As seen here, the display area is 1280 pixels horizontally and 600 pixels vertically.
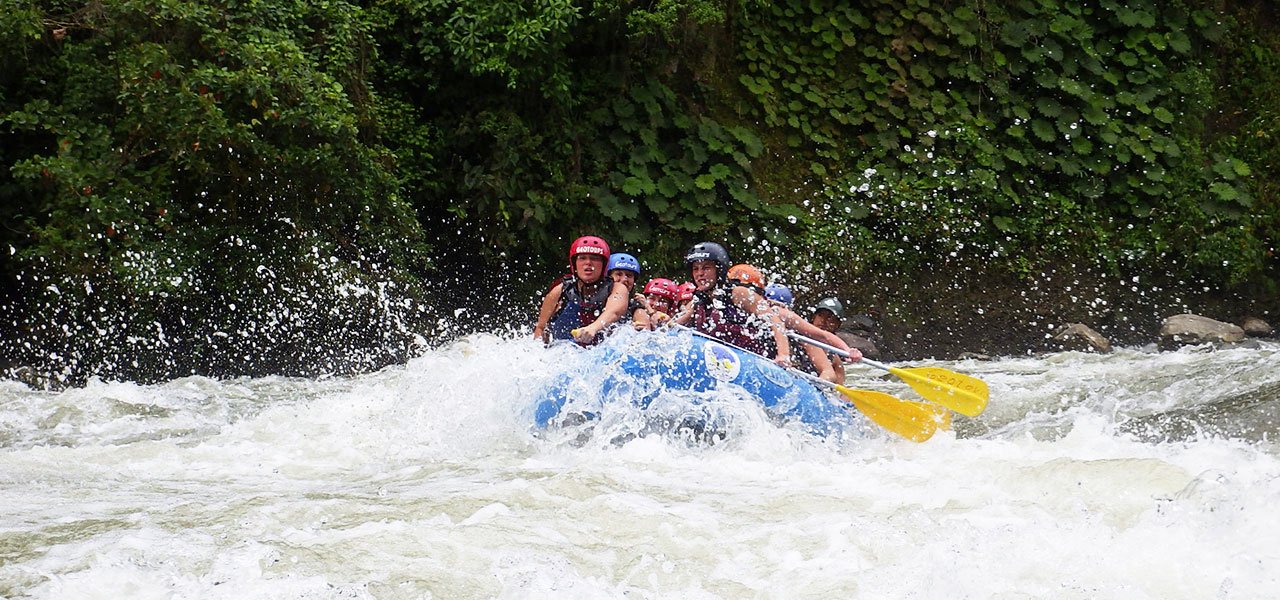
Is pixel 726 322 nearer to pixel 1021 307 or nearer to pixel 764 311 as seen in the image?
pixel 764 311

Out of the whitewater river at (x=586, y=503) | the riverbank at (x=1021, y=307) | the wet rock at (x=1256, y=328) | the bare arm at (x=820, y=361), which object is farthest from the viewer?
the wet rock at (x=1256, y=328)

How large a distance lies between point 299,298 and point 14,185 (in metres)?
2.16

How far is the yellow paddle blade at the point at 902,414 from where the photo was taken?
6820 millimetres

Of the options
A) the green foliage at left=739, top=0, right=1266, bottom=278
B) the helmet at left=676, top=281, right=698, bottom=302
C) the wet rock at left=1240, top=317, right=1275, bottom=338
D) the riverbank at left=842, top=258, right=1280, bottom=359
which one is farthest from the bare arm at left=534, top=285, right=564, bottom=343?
the wet rock at left=1240, top=317, right=1275, bottom=338

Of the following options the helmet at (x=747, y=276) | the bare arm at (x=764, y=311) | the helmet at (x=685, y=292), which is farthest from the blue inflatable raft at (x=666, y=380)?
the helmet at (x=685, y=292)

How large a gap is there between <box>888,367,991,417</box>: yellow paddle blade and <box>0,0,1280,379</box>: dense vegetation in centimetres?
475

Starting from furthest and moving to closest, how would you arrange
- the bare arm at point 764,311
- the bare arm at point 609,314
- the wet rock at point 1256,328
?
1. the wet rock at point 1256,328
2. the bare arm at point 764,311
3. the bare arm at point 609,314

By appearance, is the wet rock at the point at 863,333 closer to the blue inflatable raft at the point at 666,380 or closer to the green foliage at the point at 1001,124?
the green foliage at the point at 1001,124

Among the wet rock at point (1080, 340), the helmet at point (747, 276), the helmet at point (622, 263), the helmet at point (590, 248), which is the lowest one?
the wet rock at point (1080, 340)

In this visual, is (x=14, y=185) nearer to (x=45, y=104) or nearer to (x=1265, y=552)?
(x=45, y=104)

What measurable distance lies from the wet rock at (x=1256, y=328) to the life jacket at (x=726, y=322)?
7442mm

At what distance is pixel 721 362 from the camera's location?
22.3 feet

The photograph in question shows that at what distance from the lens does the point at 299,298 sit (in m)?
9.87

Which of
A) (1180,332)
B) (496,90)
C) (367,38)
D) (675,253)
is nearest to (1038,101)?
(1180,332)
